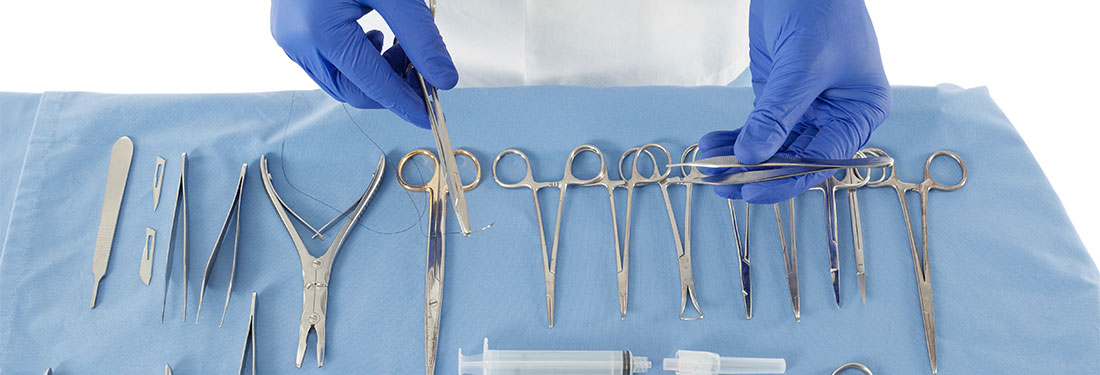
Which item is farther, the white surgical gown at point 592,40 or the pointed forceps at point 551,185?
the white surgical gown at point 592,40

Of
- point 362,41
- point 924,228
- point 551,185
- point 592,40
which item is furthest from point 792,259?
point 362,41

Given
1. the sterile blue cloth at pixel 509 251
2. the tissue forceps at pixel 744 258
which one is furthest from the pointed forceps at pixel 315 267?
the tissue forceps at pixel 744 258

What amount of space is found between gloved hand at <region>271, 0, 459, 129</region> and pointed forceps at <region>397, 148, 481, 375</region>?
0.15m

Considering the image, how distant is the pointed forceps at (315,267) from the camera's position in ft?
3.11

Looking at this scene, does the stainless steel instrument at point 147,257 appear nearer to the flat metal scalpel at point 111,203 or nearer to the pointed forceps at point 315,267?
the flat metal scalpel at point 111,203

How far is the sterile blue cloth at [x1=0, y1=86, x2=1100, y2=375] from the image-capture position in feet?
3.14

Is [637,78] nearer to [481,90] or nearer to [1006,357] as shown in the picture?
[481,90]

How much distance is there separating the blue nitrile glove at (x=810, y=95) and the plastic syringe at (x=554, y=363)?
266 mm

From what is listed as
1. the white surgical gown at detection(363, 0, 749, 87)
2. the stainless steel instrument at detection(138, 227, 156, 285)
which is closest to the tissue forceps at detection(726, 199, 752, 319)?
the white surgical gown at detection(363, 0, 749, 87)

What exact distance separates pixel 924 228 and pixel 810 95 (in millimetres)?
313

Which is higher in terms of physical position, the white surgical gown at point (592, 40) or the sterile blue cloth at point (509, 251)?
the white surgical gown at point (592, 40)

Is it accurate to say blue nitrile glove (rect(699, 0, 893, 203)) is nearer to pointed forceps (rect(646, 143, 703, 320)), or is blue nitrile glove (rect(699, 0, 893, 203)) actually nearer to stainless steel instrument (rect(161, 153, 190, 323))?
pointed forceps (rect(646, 143, 703, 320))

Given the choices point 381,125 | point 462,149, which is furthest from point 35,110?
point 462,149

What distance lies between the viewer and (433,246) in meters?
0.98
